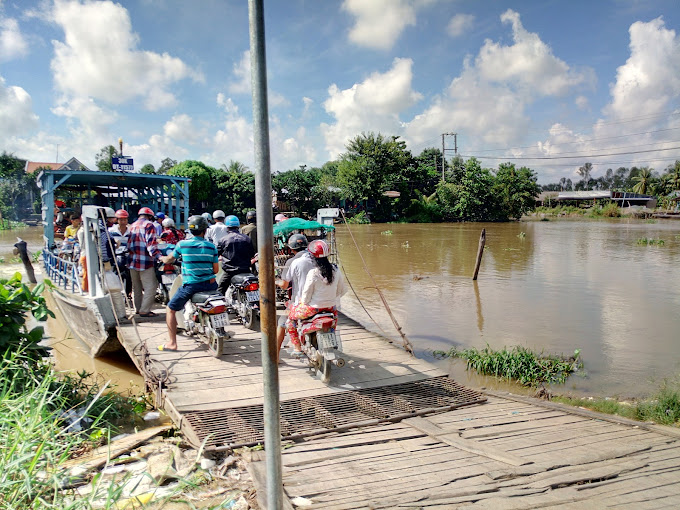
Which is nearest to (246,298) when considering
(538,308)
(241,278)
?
(241,278)

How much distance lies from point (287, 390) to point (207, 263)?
186cm

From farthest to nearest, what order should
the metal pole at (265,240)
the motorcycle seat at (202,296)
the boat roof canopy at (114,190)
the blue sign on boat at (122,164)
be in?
1. the blue sign on boat at (122,164)
2. the boat roof canopy at (114,190)
3. the motorcycle seat at (202,296)
4. the metal pole at (265,240)

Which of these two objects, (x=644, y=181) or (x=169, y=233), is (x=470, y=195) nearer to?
(x=644, y=181)

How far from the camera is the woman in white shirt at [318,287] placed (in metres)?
4.90

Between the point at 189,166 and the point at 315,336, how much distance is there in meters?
33.5

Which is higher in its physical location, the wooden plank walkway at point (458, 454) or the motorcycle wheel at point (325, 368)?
the motorcycle wheel at point (325, 368)

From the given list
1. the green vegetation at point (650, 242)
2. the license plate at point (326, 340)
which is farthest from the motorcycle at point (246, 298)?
the green vegetation at point (650, 242)

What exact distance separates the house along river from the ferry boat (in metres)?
0.48

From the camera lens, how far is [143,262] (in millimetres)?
6922

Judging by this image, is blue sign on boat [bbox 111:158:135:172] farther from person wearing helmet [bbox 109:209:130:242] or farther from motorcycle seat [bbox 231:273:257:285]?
motorcycle seat [bbox 231:273:257:285]

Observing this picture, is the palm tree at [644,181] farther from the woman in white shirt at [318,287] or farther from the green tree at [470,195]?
the woman in white shirt at [318,287]

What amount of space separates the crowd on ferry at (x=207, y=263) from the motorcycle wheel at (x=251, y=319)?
49 cm

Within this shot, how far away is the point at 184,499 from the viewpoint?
9.75 feet

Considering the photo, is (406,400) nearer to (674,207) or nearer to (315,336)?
(315,336)
